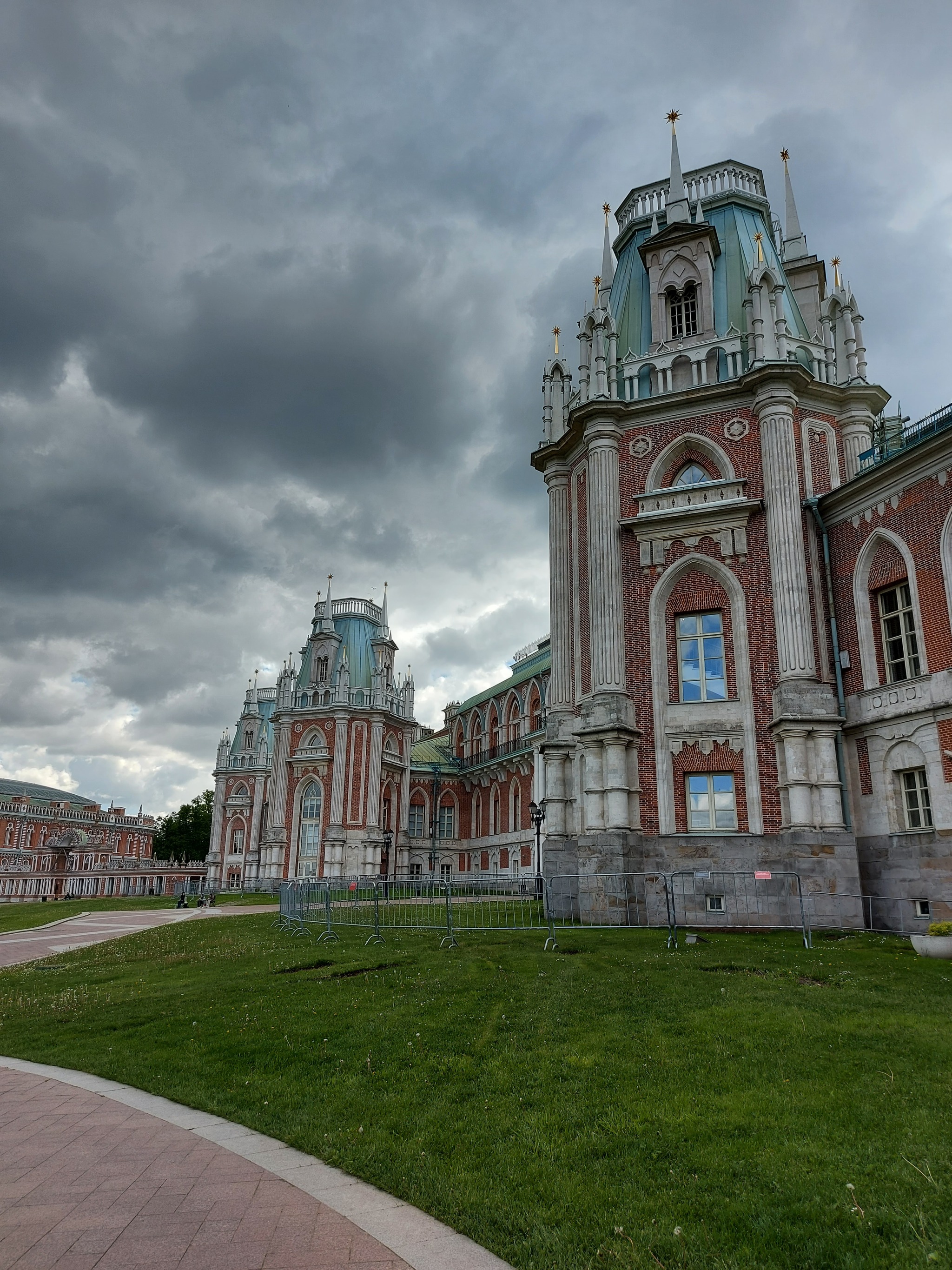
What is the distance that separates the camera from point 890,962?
528 inches

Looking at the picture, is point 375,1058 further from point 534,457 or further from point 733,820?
point 534,457

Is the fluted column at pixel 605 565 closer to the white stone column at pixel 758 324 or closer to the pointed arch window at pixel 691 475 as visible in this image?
the pointed arch window at pixel 691 475

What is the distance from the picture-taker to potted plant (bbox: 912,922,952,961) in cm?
1364

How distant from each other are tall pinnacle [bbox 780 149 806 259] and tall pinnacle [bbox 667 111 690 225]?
15.8 ft

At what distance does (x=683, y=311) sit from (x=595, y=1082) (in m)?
23.9

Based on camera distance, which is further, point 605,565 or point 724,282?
point 724,282

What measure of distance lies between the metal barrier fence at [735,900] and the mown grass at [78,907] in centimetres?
2259

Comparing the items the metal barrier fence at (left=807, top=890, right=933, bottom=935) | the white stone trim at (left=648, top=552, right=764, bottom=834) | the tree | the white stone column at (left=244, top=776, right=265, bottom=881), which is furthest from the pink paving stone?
the tree

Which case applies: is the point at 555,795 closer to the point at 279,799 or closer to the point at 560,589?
the point at 560,589

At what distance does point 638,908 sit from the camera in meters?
20.2

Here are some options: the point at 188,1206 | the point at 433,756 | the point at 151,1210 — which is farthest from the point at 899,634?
the point at 433,756

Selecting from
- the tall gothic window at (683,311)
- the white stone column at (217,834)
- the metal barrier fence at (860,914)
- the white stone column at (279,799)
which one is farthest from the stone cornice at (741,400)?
the white stone column at (217,834)

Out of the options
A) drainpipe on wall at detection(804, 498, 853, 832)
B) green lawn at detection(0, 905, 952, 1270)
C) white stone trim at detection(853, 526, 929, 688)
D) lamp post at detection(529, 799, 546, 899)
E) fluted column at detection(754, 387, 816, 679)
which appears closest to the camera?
green lawn at detection(0, 905, 952, 1270)

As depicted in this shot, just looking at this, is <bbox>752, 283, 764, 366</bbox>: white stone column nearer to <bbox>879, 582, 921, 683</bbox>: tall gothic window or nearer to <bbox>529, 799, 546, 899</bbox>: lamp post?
<bbox>879, 582, 921, 683</bbox>: tall gothic window
